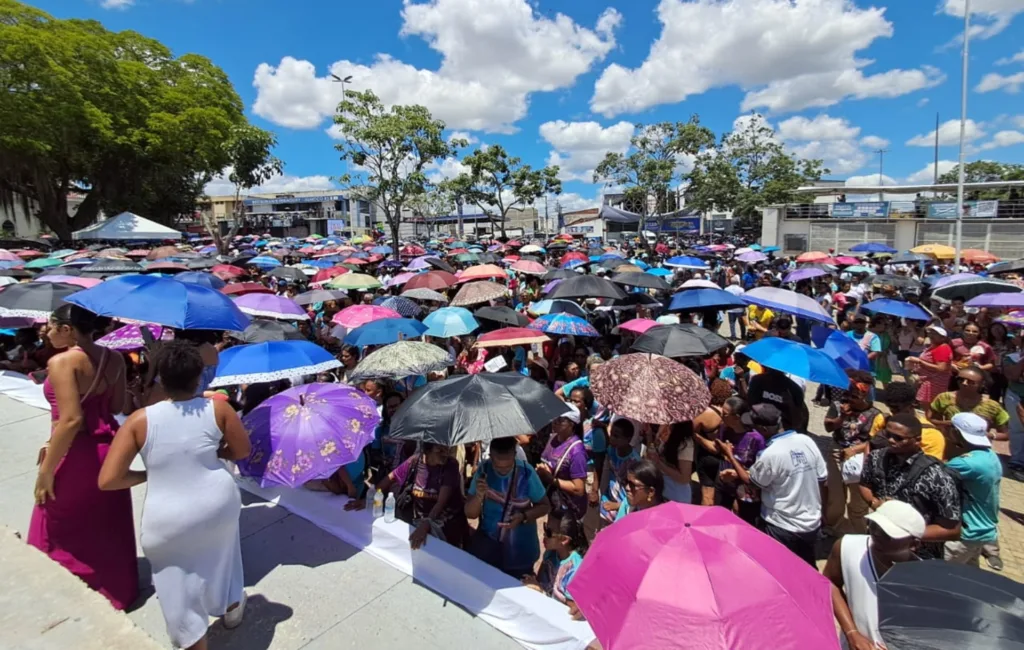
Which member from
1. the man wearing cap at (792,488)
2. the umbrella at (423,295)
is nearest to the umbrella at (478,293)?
the umbrella at (423,295)

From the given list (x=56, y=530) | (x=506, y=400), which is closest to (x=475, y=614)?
(x=506, y=400)

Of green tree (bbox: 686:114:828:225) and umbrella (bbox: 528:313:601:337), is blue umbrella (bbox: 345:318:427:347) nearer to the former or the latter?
umbrella (bbox: 528:313:601:337)

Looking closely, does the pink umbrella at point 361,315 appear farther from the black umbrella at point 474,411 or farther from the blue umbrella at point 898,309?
the blue umbrella at point 898,309

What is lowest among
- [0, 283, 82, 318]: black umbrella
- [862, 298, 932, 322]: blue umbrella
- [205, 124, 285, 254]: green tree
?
[862, 298, 932, 322]: blue umbrella

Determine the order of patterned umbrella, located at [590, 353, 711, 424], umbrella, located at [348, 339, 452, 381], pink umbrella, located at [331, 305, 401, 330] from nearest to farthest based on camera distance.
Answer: patterned umbrella, located at [590, 353, 711, 424]
umbrella, located at [348, 339, 452, 381]
pink umbrella, located at [331, 305, 401, 330]

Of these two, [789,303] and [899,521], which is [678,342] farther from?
[899,521]

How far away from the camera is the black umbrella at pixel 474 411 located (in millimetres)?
3051

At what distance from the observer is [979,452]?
3287 mm

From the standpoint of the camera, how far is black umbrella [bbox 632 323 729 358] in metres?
5.19

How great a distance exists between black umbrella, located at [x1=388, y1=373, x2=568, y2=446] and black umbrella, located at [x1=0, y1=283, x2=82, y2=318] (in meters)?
4.28

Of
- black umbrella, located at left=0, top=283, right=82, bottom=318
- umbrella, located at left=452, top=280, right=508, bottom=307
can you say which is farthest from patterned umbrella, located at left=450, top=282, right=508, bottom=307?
black umbrella, located at left=0, top=283, right=82, bottom=318

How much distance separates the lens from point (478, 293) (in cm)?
866

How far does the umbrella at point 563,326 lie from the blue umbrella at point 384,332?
1.45 m

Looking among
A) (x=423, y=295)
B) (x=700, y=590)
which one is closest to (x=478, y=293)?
(x=423, y=295)
